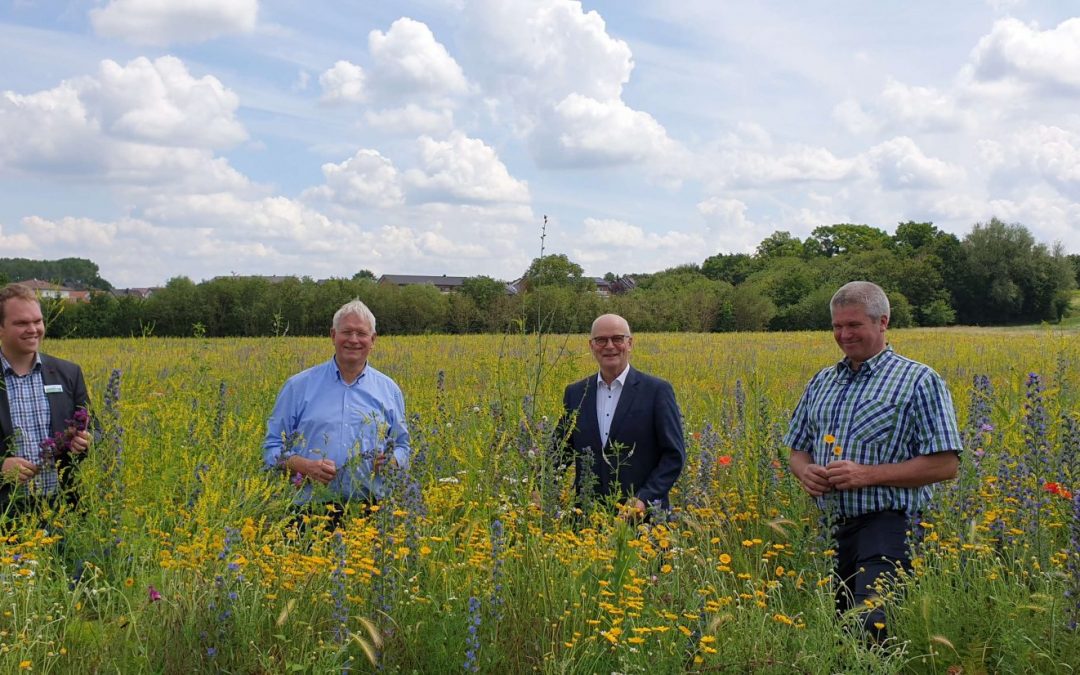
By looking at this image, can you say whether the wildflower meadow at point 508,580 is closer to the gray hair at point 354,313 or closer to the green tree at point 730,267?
the gray hair at point 354,313

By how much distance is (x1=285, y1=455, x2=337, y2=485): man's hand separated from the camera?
4715mm

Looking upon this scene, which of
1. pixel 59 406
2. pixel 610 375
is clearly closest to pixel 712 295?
pixel 610 375

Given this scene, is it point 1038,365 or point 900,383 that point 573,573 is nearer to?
point 900,383

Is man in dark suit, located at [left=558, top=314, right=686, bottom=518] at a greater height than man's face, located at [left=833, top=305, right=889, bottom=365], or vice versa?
man's face, located at [left=833, top=305, right=889, bottom=365]

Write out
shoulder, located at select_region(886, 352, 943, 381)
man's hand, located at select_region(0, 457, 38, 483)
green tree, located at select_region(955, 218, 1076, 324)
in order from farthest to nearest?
green tree, located at select_region(955, 218, 1076, 324), man's hand, located at select_region(0, 457, 38, 483), shoulder, located at select_region(886, 352, 943, 381)

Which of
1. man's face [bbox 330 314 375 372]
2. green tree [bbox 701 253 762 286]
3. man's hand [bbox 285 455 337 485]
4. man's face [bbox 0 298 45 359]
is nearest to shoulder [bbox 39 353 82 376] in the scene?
man's face [bbox 0 298 45 359]

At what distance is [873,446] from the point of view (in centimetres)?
402

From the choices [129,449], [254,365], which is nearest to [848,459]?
[129,449]

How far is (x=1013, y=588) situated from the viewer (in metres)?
3.51

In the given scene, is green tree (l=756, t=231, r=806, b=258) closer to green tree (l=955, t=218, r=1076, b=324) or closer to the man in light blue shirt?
green tree (l=955, t=218, r=1076, b=324)

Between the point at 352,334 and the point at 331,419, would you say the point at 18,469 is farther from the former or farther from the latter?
the point at 352,334

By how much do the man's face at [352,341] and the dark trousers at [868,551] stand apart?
2.94 m

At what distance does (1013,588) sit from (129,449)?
476 centimetres

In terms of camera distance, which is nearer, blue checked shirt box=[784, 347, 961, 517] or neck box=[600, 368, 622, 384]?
blue checked shirt box=[784, 347, 961, 517]
